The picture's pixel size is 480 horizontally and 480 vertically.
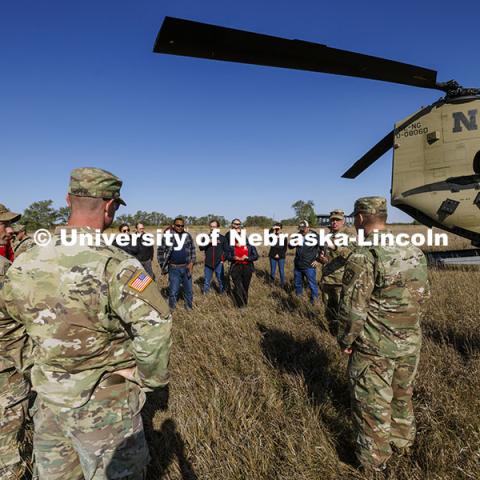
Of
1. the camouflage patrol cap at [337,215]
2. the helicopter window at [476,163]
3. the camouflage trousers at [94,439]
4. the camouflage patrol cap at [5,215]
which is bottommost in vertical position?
the camouflage trousers at [94,439]

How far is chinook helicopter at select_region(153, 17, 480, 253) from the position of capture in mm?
2828

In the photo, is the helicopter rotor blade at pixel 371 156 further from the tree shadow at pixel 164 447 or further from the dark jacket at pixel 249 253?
the tree shadow at pixel 164 447

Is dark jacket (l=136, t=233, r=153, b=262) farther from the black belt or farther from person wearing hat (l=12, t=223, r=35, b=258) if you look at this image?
the black belt

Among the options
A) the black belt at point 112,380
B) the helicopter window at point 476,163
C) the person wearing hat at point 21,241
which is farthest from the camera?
the helicopter window at point 476,163

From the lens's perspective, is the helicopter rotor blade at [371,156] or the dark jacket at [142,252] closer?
the helicopter rotor blade at [371,156]

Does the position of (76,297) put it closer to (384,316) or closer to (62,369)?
(62,369)

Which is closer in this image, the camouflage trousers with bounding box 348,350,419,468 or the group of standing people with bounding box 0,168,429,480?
the group of standing people with bounding box 0,168,429,480

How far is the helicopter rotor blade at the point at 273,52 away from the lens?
7.70 ft

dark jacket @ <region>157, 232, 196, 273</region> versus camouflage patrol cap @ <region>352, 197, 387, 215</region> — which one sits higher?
camouflage patrol cap @ <region>352, 197, 387, 215</region>

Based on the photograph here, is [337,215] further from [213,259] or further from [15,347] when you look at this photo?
[15,347]

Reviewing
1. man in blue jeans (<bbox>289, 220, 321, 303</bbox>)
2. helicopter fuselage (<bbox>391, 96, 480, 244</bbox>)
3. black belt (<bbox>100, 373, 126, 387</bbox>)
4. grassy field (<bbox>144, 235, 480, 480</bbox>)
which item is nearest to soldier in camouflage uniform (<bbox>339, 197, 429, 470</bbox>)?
grassy field (<bbox>144, 235, 480, 480</bbox>)

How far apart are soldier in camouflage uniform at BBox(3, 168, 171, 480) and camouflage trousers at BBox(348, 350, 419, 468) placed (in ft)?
4.79

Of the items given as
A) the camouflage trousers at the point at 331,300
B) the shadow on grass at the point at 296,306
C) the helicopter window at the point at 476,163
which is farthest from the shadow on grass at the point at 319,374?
the helicopter window at the point at 476,163

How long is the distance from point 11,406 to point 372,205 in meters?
3.05
